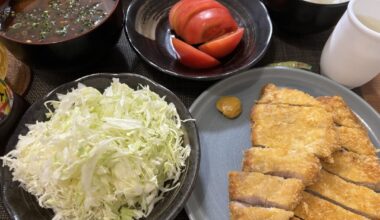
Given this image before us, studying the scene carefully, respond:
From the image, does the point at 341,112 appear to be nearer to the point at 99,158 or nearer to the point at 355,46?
the point at 355,46

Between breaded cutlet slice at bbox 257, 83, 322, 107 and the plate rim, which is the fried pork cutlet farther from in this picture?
breaded cutlet slice at bbox 257, 83, 322, 107

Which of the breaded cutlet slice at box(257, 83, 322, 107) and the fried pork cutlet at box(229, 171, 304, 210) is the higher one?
the breaded cutlet slice at box(257, 83, 322, 107)

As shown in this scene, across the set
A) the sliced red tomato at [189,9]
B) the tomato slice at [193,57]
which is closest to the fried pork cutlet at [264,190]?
the tomato slice at [193,57]

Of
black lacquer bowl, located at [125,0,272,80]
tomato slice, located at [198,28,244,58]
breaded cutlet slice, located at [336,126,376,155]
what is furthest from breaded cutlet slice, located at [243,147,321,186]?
tomato slice, located at [198,28,244,58]

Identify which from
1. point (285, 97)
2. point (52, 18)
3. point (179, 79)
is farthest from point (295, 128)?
point (52, 18)

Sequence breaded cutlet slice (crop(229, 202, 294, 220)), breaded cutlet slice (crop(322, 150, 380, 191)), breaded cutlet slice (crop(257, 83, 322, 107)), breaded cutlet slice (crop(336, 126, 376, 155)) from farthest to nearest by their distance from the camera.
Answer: breaded cutlet slice (crop(257, 83, 322, 107)) → breaded cutlet slice (crop(336, 126, 376, 155)) → breaded cutlet slice (crop(322, 150, 380, 191)) → breaded cutlet slice (crop(229, 202, 294, 220))

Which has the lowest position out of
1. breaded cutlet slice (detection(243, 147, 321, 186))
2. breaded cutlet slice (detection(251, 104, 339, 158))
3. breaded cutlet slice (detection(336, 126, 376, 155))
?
breaded cutlet slice (detection(336, 126, 376, 155))

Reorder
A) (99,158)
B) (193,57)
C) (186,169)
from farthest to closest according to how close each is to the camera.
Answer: (193,57)
(186,169)
(99,158)
